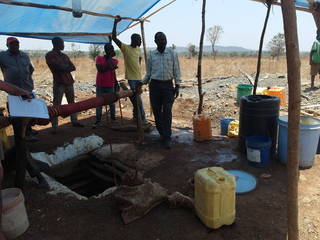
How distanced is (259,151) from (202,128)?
127 cm

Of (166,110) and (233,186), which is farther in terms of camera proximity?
(166,110)

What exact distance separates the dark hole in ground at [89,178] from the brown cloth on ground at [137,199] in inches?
65.6

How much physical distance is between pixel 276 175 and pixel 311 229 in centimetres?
111

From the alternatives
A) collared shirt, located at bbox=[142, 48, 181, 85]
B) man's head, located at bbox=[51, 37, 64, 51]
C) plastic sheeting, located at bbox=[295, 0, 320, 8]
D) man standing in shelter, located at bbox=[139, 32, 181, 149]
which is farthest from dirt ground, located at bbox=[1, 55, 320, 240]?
plastic sheeting, located at bbox=[295, 0, 320, 8]

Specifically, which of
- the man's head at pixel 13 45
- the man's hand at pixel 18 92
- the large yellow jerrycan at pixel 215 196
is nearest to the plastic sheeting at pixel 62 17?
A: the man's head at pixel 13 45

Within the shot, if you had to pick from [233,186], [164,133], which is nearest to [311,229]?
[233,186]

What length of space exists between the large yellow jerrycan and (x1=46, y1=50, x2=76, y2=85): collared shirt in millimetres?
3851

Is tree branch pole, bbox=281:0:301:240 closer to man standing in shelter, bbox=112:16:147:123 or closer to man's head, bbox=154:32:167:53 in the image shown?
man's head, bbox=154:32:167:53

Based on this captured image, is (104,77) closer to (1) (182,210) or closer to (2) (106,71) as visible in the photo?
(2) (106,71)

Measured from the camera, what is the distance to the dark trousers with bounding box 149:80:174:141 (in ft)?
15.0

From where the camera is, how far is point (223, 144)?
484 centimetres

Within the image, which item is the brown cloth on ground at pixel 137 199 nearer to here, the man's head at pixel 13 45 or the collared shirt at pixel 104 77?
the collared shirt at pixel 104 77

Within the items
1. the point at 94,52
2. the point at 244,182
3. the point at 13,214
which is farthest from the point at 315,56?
the point at 94,52

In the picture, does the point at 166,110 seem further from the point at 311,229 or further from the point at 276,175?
the point at 311,229
